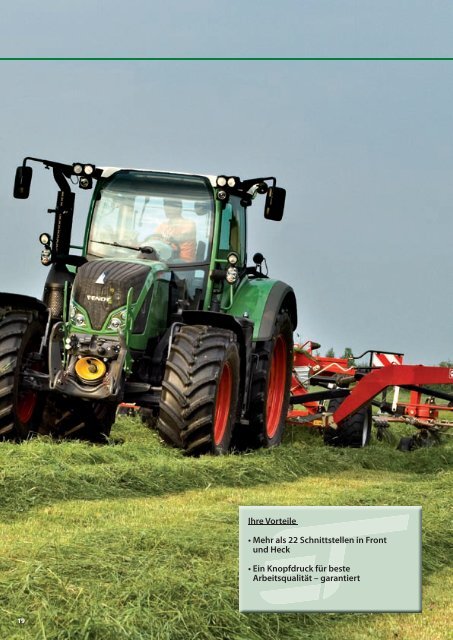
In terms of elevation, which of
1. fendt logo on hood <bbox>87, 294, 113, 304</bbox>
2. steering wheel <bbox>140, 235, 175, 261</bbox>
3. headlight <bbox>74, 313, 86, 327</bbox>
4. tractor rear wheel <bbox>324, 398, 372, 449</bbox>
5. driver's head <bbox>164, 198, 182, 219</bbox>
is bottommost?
tractor rear wheel <bbox>324, 398, 372, 449</bbox>

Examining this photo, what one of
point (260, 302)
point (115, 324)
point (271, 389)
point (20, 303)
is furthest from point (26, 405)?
point (271, 389)

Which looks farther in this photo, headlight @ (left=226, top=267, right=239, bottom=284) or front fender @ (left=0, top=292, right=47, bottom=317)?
headlight @ (left=226, top=267, right=239, bottom=284)

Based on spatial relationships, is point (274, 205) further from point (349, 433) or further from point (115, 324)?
point (349, 433)

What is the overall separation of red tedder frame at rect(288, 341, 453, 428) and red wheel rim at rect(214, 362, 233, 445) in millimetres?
2174

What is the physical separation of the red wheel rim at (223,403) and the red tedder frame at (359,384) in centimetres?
217

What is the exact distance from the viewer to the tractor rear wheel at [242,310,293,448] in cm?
1270

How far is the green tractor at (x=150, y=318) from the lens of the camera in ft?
36.5

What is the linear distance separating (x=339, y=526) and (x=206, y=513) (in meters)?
3.40

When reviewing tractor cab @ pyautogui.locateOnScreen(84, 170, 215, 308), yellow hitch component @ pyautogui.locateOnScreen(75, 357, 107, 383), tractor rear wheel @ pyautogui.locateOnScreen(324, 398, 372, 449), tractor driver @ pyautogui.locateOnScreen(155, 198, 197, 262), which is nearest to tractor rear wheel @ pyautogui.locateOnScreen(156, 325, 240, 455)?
yellow hitch component @ pyautogui.locateOnScreen(75, 357, 107, 383)

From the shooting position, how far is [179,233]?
12266mm

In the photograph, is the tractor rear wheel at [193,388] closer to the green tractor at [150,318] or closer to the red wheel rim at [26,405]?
the green tractor at [150,318]

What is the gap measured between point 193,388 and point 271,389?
10.6 ft

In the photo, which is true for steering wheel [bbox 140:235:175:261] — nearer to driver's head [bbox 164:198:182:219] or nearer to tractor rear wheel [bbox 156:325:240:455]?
driver's head [bbox 164:198:182:219]

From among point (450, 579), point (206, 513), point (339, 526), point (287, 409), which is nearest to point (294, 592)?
point (339, 526)
